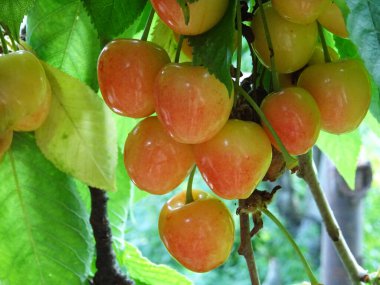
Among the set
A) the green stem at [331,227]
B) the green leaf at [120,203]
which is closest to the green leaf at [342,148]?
the green stem at [331,227]

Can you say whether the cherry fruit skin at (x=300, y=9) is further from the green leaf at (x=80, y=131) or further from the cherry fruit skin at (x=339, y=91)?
the green leaf at (x=80, y=131)

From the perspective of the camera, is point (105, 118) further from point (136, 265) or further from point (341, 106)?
point (136, 265)

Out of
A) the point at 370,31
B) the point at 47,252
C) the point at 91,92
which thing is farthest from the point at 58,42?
the point at 370,31

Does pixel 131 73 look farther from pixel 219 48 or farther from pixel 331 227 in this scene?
pixel 331 227

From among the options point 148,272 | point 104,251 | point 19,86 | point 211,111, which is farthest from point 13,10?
point 148,272

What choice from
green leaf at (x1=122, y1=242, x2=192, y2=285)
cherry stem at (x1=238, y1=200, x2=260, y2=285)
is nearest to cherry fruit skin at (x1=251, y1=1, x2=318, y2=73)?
cherry stem at (x1=238, y1=200, x2=260, y2=285)
